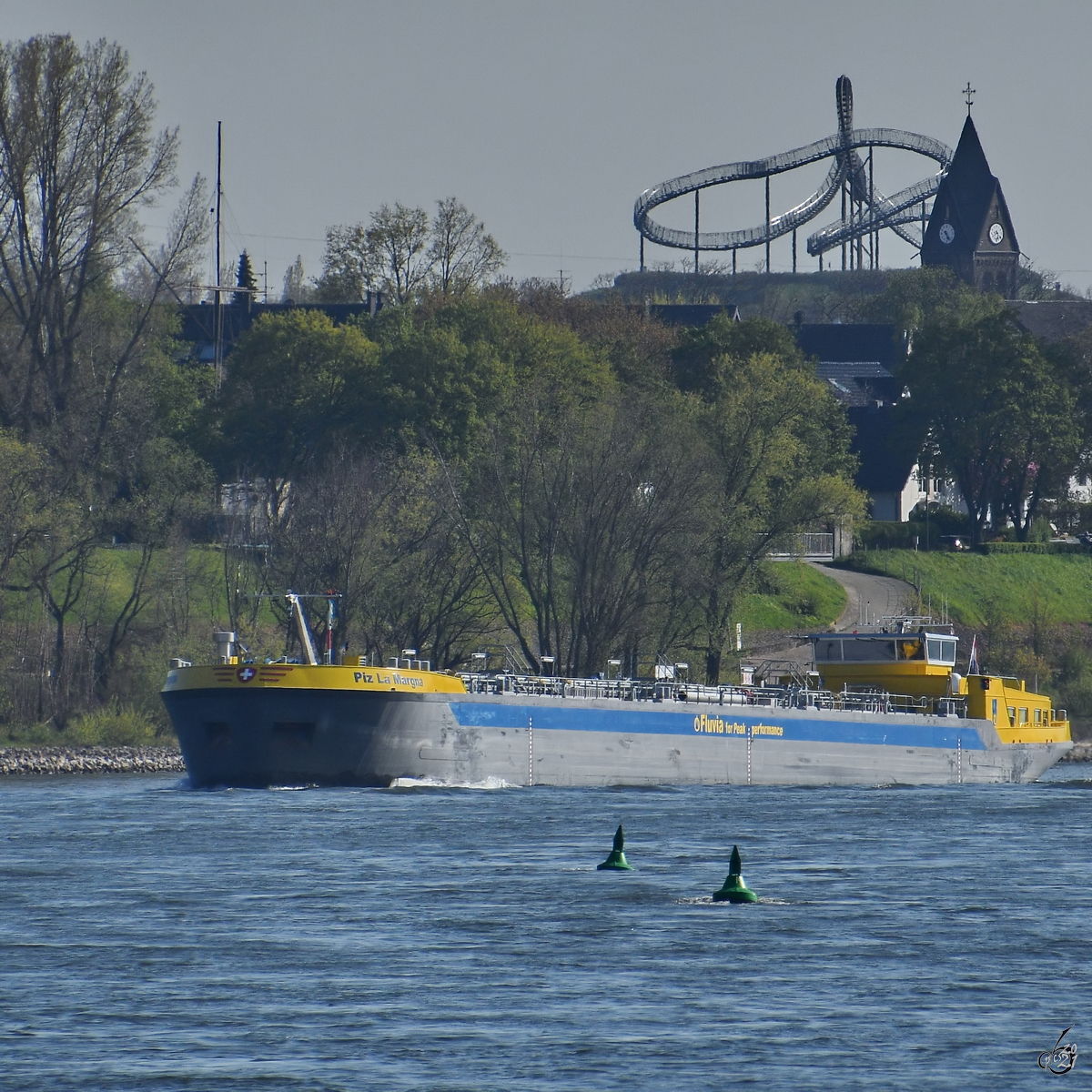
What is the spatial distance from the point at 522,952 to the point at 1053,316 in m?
146

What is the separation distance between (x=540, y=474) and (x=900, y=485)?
56.7 meters

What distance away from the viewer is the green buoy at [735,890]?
32.7m

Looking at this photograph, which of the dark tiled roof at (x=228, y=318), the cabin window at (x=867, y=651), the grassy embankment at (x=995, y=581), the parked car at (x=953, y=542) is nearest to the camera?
the cabin window at (x=867, y=651)

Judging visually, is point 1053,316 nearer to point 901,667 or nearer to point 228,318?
point 228,318

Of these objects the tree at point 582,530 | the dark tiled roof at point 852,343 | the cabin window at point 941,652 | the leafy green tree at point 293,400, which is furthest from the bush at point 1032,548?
the cabin window at point 941,652

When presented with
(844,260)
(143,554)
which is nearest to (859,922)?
(143,554)

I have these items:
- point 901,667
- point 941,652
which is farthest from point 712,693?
point 941,652

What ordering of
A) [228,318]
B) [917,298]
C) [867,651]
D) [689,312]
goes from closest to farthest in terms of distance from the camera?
[867,651] → [228,318] → [917,298] → [689,312]

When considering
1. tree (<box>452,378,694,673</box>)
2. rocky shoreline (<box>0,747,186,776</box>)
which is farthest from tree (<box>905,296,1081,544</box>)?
rocky shoreline (<box>0,747,186,776</box>)

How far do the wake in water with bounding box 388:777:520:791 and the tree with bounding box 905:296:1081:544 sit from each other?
69.8 m

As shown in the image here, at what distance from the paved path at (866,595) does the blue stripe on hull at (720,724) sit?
1237 inches

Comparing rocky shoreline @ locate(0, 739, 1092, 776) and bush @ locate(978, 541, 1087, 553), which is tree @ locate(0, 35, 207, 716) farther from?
bush @ locate(978, 541, 1087, 553)

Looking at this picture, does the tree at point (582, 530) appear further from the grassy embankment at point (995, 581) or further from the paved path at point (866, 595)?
the grassy embankment at point (995, 581)

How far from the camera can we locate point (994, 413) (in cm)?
11844
